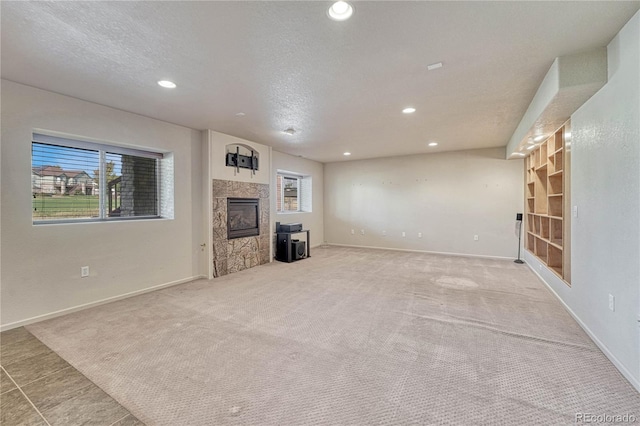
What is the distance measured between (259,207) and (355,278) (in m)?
2.44

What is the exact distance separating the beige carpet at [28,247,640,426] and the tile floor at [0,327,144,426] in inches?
3.1

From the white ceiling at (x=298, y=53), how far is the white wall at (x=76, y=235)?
24 cm

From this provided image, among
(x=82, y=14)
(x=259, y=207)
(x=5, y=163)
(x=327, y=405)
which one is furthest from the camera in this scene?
(x=259, y=207)

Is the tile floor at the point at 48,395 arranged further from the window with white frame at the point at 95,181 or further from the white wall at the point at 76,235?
the window with white frame at the point at 95,181

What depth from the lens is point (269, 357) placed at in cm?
222

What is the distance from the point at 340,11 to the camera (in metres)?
1.75

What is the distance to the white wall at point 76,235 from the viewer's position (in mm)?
2791

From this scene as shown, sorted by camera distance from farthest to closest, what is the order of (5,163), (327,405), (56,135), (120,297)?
(120,297) < (56,135) < (5,163) < (327,405)

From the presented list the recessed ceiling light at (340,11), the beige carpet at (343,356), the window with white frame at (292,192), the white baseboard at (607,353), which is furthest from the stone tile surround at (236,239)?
the white baseboard at (607,353)

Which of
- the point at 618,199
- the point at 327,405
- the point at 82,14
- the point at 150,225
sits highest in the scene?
the point at 82,14

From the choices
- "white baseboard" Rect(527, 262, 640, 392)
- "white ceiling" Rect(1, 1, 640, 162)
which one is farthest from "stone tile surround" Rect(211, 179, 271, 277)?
"white baseboard" Rect(527, 262, 640, 392)

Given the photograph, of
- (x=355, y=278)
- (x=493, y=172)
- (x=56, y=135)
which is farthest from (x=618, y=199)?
(x=56, y=135)

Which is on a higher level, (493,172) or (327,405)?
(493,172)

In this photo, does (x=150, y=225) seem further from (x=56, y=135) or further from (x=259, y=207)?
(x=259, y=207)
